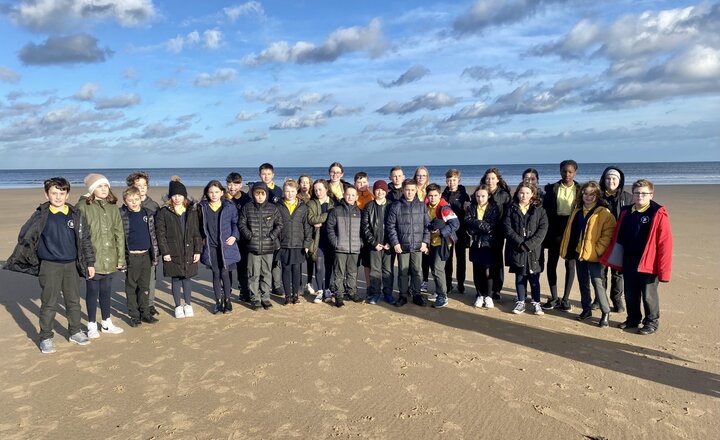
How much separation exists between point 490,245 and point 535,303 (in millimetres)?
1017

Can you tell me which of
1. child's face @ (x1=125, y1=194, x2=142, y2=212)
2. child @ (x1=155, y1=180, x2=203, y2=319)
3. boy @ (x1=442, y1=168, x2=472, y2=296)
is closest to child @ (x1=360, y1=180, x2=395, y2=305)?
boy @ (x1=442, y1=168, x2=472, y2=296)

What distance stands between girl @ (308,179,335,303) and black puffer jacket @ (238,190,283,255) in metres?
0.66

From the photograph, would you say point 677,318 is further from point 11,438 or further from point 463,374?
point 11,438

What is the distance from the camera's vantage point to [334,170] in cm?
801

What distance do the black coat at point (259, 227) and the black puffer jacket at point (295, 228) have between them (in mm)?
164

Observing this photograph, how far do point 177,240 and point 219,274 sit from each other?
2.62 ft

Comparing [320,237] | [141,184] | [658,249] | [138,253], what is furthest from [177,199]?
[658,249]

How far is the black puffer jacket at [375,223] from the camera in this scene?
699cm

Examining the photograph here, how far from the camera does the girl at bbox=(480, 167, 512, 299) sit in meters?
6.78

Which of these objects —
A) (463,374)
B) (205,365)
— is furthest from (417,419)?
(205,365)

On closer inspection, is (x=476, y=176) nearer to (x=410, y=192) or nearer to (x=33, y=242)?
(x=410, y=192)

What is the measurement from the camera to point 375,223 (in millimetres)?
6992

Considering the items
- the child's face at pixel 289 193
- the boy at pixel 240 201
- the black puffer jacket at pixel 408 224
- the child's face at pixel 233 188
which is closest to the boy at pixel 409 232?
the black puffer jacket at pixel 408 224

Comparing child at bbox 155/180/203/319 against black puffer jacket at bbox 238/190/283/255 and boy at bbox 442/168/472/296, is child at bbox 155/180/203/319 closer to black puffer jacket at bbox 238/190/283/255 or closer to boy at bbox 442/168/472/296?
black puffer jacket at bbox 238/190/283/255
